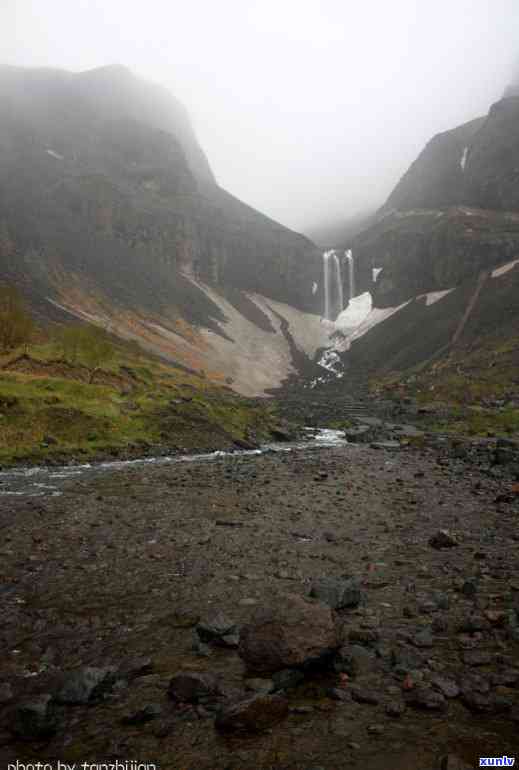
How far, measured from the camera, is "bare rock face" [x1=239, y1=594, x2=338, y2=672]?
742 cm

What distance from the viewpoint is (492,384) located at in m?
83.3

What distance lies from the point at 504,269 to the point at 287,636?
170 m

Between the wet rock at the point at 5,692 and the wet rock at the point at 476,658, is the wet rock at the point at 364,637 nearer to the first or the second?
the wet rock at the point at 476,658

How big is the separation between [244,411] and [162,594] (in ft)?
143

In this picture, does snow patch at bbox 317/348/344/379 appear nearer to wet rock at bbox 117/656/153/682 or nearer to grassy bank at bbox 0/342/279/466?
grassy bank at bbox 0/342/279/466

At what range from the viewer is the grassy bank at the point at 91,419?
33.1 m

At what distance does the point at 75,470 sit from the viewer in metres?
28.3

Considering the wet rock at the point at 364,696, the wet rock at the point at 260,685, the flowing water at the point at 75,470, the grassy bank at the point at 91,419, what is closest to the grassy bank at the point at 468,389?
the flowing water at the point at 75,470

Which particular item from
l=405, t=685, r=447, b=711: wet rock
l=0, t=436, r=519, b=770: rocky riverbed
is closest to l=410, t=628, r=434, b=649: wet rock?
l=0, t=436, r=519, b=770: rocky riverbed

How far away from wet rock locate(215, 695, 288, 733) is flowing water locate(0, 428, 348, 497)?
17327 millimetres

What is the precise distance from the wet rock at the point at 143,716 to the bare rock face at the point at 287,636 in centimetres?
162

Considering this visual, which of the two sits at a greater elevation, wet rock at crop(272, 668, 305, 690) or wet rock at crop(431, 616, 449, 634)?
wet rock at crop(272, 668, 305, 690)

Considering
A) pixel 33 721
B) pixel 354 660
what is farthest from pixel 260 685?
pixel 33 721

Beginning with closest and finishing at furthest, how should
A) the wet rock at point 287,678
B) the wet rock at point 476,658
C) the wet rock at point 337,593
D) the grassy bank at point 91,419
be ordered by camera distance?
the wet rock at point 287,678, the wet rock at point 476,658, the wet rock at point 337,593, the grassy bank at point 91,419
